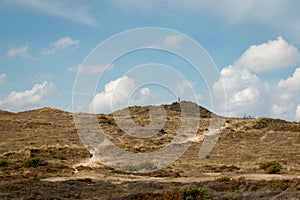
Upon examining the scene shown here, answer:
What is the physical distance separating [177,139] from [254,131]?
18093 millimetres

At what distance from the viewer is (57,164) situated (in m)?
46.3

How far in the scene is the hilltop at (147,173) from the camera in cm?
2667

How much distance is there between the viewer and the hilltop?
2667cm

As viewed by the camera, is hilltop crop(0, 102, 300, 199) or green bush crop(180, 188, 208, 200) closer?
green bush crop(180, 188, 208, 200)

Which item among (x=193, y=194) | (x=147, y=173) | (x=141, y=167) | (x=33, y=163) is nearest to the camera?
(x=193, y=194)

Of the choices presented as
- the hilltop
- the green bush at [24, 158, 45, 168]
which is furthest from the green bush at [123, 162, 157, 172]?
the green bush at [24, 158, 45, 168]

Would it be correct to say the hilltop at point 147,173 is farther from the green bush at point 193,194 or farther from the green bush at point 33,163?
the green bush at point 193,194

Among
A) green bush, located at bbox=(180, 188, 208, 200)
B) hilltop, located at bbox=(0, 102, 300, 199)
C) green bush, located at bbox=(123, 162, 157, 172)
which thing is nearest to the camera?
green bush, located at bbox=(180, 188, 208, 200)

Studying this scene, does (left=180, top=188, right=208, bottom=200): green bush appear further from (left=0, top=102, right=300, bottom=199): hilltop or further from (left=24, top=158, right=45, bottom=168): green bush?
(left=24, top=158, right=45, bottom=168): green bush

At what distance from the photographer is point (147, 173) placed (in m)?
43.6

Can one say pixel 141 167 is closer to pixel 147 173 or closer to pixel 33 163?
pixel 147 173

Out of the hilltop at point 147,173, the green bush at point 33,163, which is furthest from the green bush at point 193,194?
the green bush at point 33,163

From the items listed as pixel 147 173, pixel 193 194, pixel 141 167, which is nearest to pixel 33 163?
pixel 141 167

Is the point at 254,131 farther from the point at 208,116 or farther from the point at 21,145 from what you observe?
the point at 21,145
